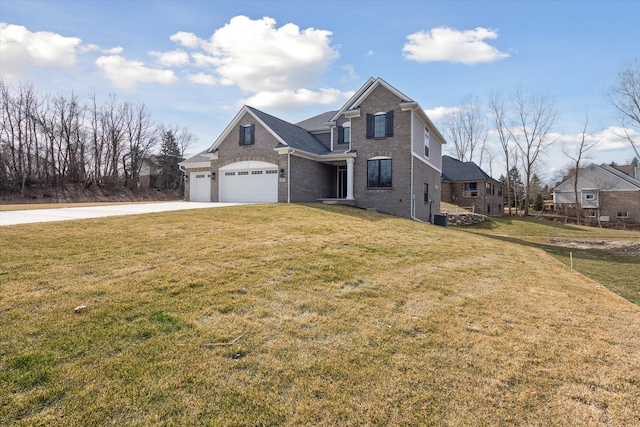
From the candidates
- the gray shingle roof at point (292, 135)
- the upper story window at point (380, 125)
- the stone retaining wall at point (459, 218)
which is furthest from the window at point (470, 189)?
the upper story window at point (380, 125)

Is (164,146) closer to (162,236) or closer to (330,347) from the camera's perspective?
(162,236)

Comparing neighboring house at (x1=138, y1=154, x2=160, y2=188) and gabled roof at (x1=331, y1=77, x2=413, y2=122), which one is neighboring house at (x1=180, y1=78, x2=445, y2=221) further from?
neighboring house at (x1=138, y1=154, x2=160, y2=188)

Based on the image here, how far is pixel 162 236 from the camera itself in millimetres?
8039

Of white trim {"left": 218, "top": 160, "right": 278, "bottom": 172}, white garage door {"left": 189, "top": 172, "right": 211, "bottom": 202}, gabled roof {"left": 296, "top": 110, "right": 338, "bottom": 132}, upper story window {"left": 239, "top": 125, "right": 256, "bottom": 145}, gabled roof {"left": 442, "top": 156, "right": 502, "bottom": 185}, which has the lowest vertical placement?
white garage door {"left": 189, "top": 172, "right": 211, "bottom": 202}

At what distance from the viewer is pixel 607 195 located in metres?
38.7

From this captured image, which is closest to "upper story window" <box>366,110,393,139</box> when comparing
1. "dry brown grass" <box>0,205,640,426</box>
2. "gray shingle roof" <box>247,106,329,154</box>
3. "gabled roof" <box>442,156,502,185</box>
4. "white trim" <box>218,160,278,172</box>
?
"gray shingle roof" <box>247,106,329,154</box>

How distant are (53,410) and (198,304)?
2.00 m

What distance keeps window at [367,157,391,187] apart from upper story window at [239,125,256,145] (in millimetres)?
7236

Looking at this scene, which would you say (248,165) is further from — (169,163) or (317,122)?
(169,163)

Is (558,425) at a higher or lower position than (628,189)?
lower

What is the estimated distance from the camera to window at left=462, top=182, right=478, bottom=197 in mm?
34219

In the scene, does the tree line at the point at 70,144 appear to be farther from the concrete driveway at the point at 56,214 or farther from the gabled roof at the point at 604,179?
the gabled roof at the point at 604,179

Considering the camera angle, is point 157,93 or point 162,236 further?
point 157,93

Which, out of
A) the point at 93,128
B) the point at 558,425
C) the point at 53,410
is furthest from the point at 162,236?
the point at 93,128
